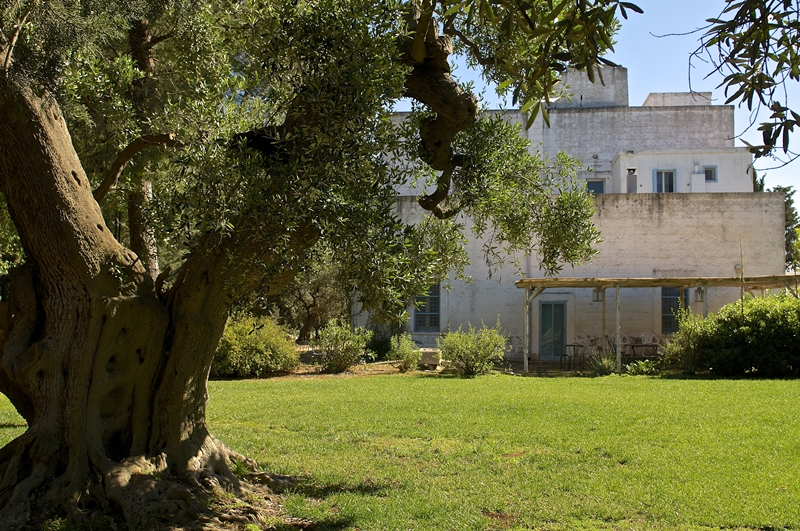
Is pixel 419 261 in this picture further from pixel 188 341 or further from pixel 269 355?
pixel 269 355

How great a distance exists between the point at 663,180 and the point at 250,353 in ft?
56.3

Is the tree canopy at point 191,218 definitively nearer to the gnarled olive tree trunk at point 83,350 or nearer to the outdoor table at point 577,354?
the gnarled olive tree trunk at point 83,350

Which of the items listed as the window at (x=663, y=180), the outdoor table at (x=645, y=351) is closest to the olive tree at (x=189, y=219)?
the outdoor table at (x=645, y=351)

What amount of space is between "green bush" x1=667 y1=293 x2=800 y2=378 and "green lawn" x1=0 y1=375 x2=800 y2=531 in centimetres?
233

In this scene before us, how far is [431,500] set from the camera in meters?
6.93

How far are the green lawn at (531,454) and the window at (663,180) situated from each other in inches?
528

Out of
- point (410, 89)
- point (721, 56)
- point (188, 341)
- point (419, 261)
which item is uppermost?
point (410, 89)

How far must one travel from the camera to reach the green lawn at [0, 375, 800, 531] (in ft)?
21.3

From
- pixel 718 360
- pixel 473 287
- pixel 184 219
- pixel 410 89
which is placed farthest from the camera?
pixel 473 287

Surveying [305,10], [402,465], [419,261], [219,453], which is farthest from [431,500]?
[305,10]

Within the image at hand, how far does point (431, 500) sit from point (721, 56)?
15.3 feet

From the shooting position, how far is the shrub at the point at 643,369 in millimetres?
19094

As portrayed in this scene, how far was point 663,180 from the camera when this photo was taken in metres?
27.3

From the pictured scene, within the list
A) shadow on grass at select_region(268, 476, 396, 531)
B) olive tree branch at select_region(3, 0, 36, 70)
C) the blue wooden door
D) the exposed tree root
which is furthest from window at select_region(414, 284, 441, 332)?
olive tree branch at select_region(3, 0, 36, 70)
